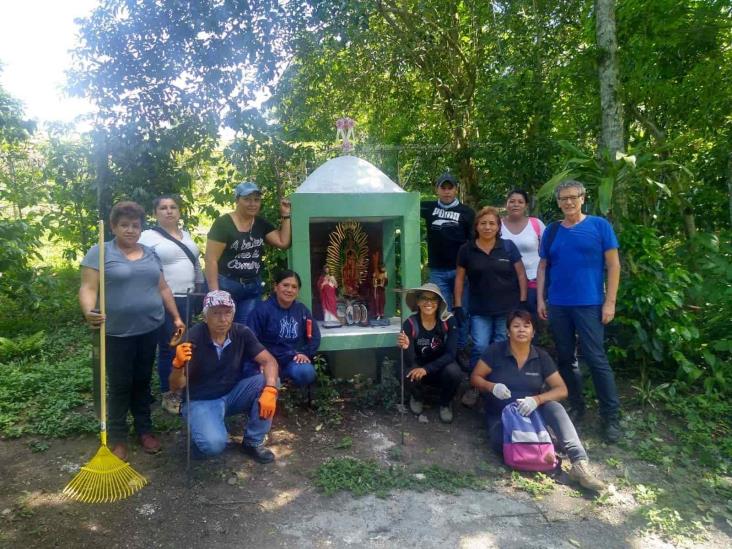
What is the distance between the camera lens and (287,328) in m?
4.14

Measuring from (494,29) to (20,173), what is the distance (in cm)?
629

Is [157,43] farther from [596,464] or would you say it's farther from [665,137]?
[665,137]

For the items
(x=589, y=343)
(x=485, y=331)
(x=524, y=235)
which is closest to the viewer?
(x=589, y=343)

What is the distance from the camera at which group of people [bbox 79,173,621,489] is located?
11.2 ft

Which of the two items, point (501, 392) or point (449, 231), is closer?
point (501, 392)

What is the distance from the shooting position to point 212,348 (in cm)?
352

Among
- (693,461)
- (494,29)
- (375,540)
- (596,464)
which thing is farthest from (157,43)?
(693,461)

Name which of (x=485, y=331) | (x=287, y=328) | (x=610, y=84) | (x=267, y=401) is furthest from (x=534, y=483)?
(x=610, y=84)

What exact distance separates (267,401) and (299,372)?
2.00 ft

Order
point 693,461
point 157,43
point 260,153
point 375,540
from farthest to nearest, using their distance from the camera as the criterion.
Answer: point 260,153
point 157,43
point 693,461
point 375,540

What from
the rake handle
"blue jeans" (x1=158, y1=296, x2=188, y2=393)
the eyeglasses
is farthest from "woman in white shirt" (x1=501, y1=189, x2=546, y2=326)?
the rake handle

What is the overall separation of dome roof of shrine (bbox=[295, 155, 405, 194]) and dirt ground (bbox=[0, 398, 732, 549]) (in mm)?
1925

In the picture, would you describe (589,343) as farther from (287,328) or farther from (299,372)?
(287,328)

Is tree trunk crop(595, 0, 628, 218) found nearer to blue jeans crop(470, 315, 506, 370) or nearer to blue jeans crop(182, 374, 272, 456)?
blue jeans crop(470, 315, 506, 370)
